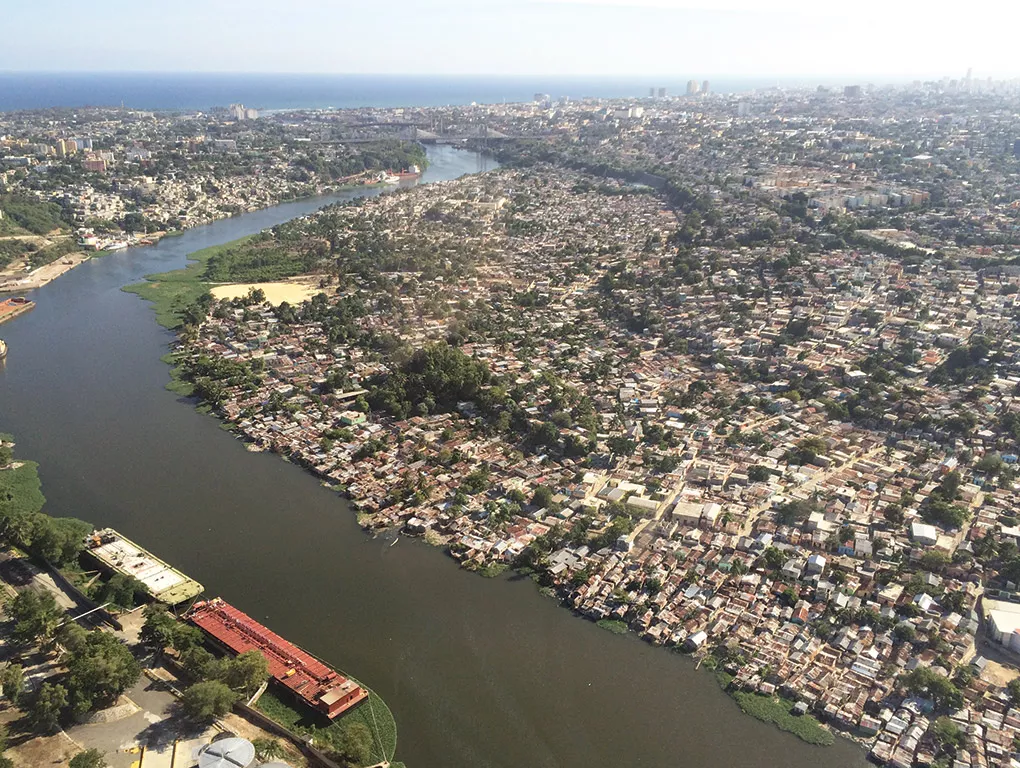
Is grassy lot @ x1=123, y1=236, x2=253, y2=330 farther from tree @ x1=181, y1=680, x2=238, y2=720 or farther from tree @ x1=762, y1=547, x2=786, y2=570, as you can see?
tree @ x1=762, y1=547, x2=786, y2=570

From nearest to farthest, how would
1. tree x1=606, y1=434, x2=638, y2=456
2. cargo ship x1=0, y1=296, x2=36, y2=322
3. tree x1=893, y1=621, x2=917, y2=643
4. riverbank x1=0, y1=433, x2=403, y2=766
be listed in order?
riverbank x1=0, y1=433, x2=403, y2=766 < tree x1=893, y1=621, x2=917, y2=643 < tree x1=606, y1=434, x2=638, y2=456 < cargo ship x1=0, y1=296, x2=36, y2=322

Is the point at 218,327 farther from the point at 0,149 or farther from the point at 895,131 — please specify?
the point at 895,131

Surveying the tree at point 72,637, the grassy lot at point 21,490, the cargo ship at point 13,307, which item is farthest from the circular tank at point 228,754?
the cargo ship at point 13,307

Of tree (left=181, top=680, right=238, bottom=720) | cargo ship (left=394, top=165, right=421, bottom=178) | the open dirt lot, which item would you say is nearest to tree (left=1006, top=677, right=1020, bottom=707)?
tree (left=181, top=680, right=238, bottom=720)

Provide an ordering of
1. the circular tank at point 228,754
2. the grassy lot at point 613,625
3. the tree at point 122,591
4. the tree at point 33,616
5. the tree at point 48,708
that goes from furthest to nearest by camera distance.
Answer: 1. the tree at point 122,591
2. the grassy lot at point 613,625
3. the tree at point 33,616
4. the tree at point 48,708
5. the circular tank at point 228,754

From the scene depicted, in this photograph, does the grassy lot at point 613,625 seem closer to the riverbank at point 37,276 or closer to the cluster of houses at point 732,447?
the cluster of houses at point 732,447
